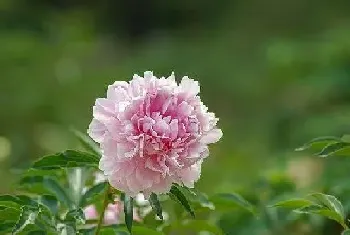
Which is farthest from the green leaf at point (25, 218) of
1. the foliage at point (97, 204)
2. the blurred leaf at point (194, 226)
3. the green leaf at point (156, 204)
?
the blurred leaf at point (194, 226)

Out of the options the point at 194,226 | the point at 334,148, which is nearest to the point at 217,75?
the point at 194,226

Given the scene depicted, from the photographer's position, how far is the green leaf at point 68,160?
1.08 m

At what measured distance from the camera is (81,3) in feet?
22.8

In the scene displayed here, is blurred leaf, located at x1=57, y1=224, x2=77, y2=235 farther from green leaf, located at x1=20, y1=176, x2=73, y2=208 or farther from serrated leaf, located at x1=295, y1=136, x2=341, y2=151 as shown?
serrated leaf, located at x1=295, y1=136, x2=341, y2=151

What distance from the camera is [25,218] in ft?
3.36

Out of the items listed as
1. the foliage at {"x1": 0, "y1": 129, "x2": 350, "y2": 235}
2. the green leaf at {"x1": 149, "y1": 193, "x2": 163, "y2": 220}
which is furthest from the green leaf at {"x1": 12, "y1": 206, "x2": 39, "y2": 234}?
the green leaf at {"x1": 149, "y1": 193, "x2": 163, "y2": 220}

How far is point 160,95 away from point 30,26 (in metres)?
3.84

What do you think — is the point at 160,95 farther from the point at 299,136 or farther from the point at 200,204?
the point at 299,136

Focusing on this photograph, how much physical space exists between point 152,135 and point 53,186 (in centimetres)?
27

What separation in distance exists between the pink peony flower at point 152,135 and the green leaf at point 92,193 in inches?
6.3

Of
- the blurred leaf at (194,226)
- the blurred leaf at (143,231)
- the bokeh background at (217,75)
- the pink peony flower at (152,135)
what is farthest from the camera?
the bokeh background at (217,75)

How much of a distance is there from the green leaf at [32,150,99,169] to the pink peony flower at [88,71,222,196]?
7cm

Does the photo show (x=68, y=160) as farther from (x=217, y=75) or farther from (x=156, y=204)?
(x=217, y=75)

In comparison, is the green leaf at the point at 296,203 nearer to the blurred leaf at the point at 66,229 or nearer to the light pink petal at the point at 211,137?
the light pink petal at the point at 211,137
